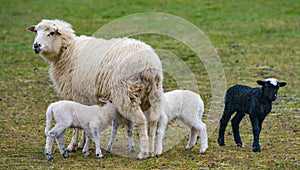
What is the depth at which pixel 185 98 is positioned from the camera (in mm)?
8797

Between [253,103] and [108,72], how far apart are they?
197cm

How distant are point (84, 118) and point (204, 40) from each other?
11.2m

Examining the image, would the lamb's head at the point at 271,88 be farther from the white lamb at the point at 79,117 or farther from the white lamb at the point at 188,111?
the white lamb at the point at 79,117

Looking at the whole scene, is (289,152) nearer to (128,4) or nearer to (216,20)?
(216,20)

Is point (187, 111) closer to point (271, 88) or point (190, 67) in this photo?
point (271, 88)

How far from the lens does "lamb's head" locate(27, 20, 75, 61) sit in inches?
366

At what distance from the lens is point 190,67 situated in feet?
50.8

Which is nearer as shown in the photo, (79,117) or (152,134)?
(79,117)

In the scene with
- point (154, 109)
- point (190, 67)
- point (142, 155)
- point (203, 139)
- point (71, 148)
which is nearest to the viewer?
point (142, 155)

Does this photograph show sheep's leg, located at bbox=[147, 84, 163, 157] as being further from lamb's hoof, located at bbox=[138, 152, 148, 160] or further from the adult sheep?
lamb's hoof, located at bbox=[138, 152, 148, 160]

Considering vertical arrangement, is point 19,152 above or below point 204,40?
below

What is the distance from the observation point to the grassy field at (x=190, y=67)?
8062mm

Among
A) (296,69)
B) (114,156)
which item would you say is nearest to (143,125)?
(114,156)

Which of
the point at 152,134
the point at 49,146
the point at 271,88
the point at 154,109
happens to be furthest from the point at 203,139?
the point at 49,146
